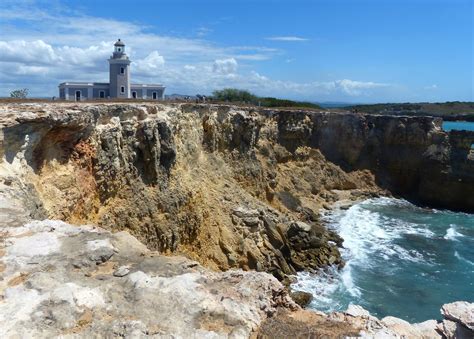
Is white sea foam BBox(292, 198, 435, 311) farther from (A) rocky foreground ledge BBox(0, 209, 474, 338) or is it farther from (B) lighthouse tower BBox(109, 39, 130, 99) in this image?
(B) lighthouse tower BBox(109, 39, 130, 99)

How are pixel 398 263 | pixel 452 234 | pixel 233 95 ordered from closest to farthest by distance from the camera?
1. pixel 398 263
2. pixel 452 234
3. pixel 233 95

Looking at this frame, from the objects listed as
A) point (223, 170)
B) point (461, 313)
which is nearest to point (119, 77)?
point (223, 170)

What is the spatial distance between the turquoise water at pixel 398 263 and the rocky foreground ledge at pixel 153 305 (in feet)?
50.6

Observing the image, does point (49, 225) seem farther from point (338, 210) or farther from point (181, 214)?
point (338, 210)

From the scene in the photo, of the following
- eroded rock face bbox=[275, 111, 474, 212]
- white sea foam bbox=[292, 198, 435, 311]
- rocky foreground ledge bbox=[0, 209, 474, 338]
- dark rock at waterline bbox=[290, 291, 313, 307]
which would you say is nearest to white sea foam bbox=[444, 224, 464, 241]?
white sea foam bbox=[292, 198, 435, 311]

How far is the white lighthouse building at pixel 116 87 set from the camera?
4503 cm

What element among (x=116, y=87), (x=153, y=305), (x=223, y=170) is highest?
(x=116, y=87)

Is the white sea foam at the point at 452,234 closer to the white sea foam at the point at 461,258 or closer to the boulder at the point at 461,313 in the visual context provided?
the white sea foam at the point at 461,258

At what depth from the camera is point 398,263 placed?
1155 inches

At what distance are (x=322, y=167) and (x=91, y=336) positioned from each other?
38.1 metres

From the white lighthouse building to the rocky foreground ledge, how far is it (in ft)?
124

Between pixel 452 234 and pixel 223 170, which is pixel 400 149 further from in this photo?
pixel 223 170

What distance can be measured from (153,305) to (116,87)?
43.3 m

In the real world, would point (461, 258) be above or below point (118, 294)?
below
